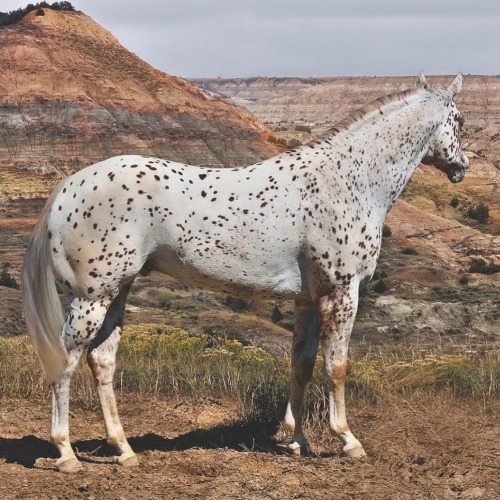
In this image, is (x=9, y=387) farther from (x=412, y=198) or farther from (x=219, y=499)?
(x=412, y=198)

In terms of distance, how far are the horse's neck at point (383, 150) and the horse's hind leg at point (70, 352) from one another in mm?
1954

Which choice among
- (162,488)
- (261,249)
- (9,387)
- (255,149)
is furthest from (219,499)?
(255,149)

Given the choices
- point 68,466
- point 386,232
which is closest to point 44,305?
point 68,466

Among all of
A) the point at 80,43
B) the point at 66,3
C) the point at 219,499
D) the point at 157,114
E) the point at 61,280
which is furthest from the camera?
the point at 66,3

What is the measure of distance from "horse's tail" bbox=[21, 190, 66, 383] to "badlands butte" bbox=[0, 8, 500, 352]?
21.6m

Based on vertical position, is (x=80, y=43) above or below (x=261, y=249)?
above

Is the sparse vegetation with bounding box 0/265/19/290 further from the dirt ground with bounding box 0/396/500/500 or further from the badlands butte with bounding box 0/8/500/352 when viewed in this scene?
the dirt ground with bounding box 0/396/500/500

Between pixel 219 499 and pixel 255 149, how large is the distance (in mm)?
57556

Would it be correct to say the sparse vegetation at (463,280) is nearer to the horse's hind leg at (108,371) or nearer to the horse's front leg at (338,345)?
the horse's front leg at (338,345)

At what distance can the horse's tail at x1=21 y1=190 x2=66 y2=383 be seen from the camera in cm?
579

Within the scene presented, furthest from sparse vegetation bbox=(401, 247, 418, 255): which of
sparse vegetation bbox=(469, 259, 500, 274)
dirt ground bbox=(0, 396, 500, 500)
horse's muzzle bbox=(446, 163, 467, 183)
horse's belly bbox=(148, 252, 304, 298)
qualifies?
horse's belly bbox=(148, 252, 304, 298)

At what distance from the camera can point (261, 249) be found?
232 inches

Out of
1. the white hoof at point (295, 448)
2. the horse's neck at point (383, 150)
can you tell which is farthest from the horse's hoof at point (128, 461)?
the horse's neck at point (383, 150)

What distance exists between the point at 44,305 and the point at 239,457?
1681 millimetres
